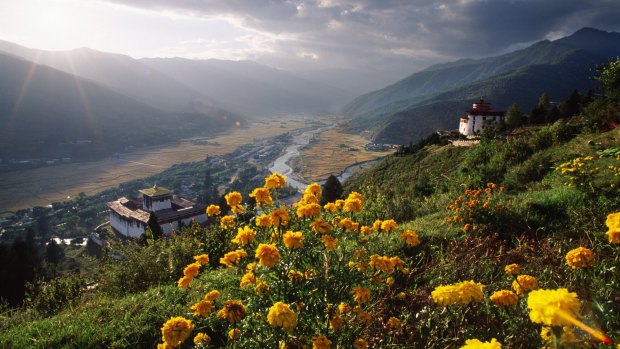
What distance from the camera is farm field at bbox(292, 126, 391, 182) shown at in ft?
197

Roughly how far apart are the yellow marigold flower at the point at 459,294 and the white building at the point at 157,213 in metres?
30.1

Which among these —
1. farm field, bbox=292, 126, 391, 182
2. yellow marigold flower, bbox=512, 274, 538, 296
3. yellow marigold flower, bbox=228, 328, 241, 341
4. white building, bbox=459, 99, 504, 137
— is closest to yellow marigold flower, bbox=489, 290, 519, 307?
yellow marigold flower, bbox=512, 274, 538, 296

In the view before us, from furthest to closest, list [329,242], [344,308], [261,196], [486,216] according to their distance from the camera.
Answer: [486,216] < [261,196] < [329,242] < [344,308]

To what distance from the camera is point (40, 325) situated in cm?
408

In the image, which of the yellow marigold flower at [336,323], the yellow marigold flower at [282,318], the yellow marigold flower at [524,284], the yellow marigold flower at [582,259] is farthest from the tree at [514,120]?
the yellow marigold flower at [282,318]

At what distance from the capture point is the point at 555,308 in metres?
1.30

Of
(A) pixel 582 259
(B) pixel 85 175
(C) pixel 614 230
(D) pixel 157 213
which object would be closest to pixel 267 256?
(A) pixel 582 259

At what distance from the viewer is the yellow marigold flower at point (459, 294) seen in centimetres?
189

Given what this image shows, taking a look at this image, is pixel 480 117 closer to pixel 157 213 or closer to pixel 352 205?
pixel 157 213

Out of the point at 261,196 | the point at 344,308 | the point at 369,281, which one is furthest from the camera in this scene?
the point at 261,196

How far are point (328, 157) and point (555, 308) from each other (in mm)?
72760

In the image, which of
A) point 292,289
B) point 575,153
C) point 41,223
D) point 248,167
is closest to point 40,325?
point 292,289

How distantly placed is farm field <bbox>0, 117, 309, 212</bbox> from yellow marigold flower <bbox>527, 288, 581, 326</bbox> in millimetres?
64592

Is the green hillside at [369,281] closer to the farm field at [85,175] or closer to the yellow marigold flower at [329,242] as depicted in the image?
the yellow marigold flower at [329,242]
